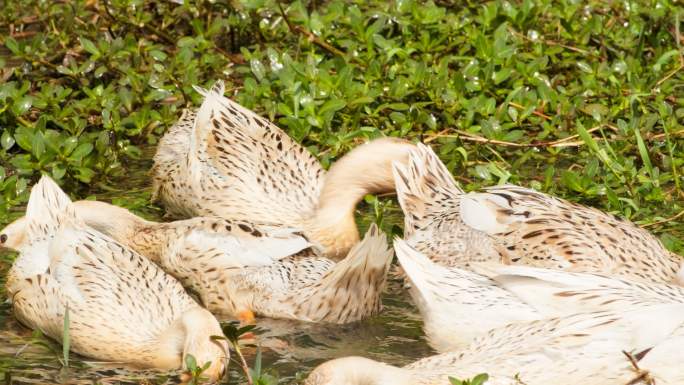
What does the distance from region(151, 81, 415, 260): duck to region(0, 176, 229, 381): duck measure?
0.94 m

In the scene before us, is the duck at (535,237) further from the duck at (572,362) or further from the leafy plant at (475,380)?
the leafy plant at (475,380)

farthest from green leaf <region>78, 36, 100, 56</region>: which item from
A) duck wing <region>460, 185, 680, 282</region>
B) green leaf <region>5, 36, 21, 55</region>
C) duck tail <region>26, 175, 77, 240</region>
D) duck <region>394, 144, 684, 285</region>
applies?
duck wing <region>460, 185, 680, 282</region>

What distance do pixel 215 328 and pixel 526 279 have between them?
4.33ft

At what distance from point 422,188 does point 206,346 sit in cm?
181

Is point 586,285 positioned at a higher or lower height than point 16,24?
higher

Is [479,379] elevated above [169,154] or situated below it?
above

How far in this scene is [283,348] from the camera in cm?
688

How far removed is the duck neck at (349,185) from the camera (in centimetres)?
784

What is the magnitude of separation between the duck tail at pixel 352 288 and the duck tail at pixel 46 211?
1.22 m

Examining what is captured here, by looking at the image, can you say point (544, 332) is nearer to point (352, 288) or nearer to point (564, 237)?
point (564, 237)

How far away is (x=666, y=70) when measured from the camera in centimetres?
957

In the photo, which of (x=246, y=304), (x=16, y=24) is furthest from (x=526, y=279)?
(x=16, y=24)

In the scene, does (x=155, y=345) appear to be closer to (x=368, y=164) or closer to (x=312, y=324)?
(x=312, y=324)

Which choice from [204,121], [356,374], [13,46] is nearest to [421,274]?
[356,374]
